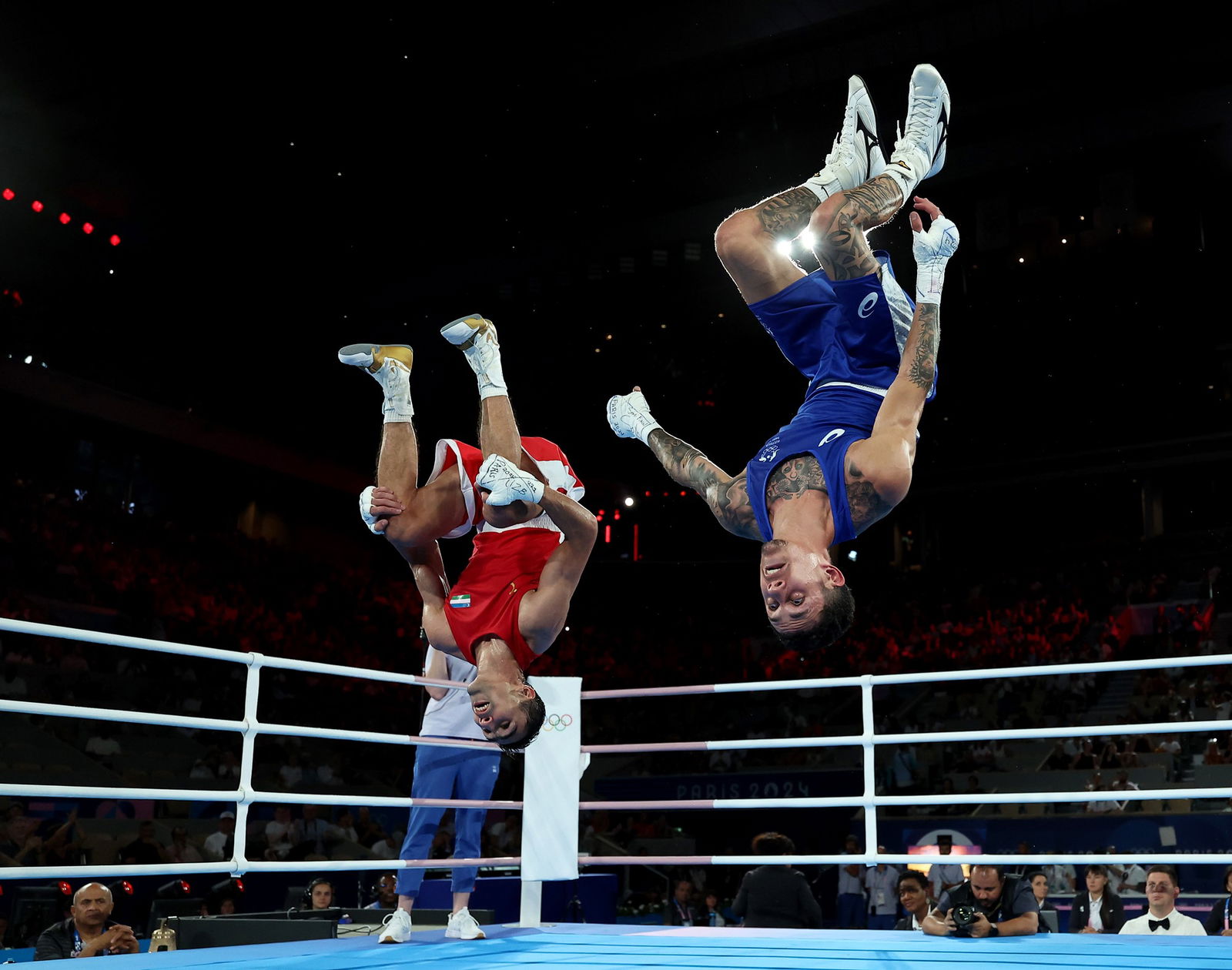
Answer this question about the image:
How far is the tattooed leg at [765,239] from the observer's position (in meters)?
3.64

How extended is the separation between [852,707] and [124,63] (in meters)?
11.3

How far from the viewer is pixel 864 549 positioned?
21.0m

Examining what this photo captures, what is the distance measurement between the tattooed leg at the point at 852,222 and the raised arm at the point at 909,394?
175mm

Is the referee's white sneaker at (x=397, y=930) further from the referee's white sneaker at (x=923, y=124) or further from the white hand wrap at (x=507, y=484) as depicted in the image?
the referee's white sneaker at (x=923, y=124)

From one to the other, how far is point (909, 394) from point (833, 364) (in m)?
0.56

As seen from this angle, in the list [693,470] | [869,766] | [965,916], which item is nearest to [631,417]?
[693,470]

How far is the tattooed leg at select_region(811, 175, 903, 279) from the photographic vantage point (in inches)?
137

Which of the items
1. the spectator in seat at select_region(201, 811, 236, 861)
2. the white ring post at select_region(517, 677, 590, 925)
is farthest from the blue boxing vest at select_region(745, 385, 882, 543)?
the spectator in seat at select_region(201, 811, 236, 861)

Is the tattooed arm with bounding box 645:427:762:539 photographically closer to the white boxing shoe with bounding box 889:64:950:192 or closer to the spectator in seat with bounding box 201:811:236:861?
the white boxing shoe with bounding box 889:64:950:192

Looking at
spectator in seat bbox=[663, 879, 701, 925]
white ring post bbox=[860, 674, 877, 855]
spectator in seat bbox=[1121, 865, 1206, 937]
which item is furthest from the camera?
spectator in seat bbox=[663, 879, 701, 925]

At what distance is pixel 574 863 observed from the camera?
415cm

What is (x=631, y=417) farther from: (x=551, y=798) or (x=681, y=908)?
(x=681, y=908)

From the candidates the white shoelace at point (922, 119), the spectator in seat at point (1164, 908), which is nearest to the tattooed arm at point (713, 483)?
the white shoelace at point (922, 119)

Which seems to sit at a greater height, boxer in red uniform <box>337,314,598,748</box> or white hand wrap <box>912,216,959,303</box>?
white hand wrap <box>912,216,959,303</box>
